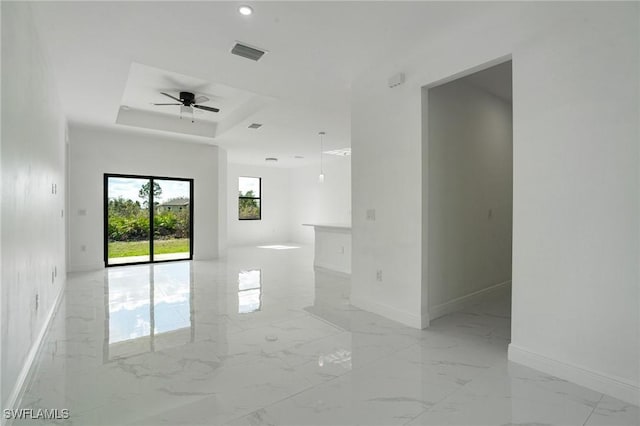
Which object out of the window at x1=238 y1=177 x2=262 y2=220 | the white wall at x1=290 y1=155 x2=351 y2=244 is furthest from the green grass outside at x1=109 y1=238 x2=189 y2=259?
the white wall at x1=290 y1=155 x2=351 y2=244

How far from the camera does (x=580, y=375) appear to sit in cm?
223

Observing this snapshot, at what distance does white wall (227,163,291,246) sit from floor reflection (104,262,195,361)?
4609mm

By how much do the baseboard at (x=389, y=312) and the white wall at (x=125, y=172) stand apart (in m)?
4.92

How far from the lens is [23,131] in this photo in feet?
7.44

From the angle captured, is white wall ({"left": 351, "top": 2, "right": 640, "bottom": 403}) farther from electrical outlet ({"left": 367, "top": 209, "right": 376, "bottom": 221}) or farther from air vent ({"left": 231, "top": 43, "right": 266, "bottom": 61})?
air vent ({"left": 231, "top": 43, "right": 266, "bottom": 61})

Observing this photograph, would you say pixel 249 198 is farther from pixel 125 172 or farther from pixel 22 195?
pixel 22 195

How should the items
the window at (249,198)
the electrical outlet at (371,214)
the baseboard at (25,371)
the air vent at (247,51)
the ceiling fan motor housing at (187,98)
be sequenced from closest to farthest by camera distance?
the baseboard at (25,371), the air vent at (247,51), the electrical outlet at (371,214), the ceiling fan motor housing at (187,98), the window at (249,198)

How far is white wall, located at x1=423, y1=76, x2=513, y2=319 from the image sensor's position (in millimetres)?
3553

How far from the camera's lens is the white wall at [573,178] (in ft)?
6.70

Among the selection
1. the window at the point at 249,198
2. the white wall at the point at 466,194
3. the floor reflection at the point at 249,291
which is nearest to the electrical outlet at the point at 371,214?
the white wall at the point at 466,194

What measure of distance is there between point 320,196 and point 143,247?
5.45 meters

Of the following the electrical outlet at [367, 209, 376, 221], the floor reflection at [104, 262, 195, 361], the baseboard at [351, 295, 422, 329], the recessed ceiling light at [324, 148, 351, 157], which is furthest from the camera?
the recessed ceiling light at [324, 148, 351, 157]

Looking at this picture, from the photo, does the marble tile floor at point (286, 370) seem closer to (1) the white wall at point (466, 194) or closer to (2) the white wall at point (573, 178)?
(2) the white wall at point (573, 178)

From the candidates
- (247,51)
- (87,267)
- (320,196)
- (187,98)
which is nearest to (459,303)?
(247,51)
